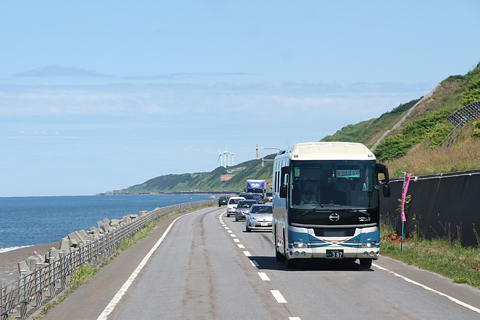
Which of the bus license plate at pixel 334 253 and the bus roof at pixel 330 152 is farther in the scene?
the bus roof at pixel 330 152

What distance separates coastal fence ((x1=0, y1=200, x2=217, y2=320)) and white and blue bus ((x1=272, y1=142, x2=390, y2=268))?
212 inches

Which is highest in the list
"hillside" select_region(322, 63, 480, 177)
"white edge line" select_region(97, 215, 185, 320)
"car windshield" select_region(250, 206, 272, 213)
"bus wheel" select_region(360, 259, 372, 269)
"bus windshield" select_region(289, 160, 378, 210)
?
"hillside" select_region(322, 63, 480, 177)

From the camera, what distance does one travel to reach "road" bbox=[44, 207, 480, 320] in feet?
30.7

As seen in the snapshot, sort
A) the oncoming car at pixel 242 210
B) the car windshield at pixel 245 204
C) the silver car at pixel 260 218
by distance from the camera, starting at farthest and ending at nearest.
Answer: the car windshield at pixel 245 204 < the oncoming car at pixel 242 210 < the silver car at pixel 260 218

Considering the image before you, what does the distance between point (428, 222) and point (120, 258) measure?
11.2m

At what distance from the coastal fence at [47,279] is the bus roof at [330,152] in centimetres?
610

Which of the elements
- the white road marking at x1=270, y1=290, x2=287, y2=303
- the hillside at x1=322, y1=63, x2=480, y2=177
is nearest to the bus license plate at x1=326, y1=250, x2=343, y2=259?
the white road marking at x1=270, y1=290, x2=287, y2=303

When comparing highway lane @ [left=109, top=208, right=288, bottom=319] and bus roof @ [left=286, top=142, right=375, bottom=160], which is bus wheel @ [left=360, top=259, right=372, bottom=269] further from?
highway lane @ [left=109, top=208, right=288, bottom=319]

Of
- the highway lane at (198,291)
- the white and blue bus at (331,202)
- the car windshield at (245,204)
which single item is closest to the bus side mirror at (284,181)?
the white and blue bus at (331,202)

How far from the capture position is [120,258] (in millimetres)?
19281

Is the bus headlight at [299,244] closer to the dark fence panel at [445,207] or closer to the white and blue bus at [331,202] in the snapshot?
the white and blue bus at [331,202]

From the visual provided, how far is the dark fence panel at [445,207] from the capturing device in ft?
57.0

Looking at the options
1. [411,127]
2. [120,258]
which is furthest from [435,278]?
[411,127]

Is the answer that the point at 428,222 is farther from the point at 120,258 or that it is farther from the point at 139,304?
the point at 139,304
